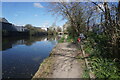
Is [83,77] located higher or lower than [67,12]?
lower

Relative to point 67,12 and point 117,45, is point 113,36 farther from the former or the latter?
point 67,12

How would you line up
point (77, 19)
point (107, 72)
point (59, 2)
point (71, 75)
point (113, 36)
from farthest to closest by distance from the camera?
point (77, 19) → point (59, 2) → point (113, 36) → point (71, 75) → point (107, 72)

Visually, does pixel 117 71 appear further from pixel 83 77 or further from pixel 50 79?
pixel 50 79

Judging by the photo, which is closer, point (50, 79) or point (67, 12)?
point (50, 79)

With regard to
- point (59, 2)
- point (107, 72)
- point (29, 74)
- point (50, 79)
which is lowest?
point (29, 74)

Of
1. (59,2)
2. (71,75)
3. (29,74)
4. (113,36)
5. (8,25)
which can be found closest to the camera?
(71,75)

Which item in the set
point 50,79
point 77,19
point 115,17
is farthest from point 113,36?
point 77,19

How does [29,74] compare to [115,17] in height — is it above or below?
below

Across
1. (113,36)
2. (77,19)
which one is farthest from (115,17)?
(77,19)

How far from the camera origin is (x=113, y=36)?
556 cm

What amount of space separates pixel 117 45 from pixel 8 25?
148ft

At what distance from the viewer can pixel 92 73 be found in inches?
187

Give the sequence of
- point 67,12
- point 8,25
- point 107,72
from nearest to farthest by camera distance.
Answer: point 107,72
point 67,12
point 8,25

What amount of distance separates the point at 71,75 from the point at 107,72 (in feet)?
5.01
